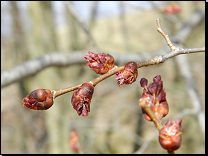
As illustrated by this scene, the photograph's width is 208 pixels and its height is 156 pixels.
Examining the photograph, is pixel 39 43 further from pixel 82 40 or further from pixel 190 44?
pixel 190 44

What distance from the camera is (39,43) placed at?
3645 mm

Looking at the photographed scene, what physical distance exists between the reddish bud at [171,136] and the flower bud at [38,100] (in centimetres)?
45

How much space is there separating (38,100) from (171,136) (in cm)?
52

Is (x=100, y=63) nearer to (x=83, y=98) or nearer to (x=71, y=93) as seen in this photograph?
(x=83, y=98)

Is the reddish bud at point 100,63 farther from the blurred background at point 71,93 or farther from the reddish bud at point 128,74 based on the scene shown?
the blurred background at point 71,93

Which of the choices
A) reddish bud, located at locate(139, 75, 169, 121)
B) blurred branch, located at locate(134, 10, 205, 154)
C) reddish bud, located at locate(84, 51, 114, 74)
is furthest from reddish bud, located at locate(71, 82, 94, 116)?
blurred branch, located at locate(134, 10, 205, 154)

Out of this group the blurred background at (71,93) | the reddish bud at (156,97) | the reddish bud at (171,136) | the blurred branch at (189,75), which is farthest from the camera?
the blurred background at (71,93)

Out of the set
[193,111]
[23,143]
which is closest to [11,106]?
[23,143]

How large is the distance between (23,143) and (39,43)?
9.65 feet

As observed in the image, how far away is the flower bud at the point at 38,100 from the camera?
0.66 metres

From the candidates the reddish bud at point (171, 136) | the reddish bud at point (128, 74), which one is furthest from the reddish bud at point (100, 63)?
the reddish bud at point (171, 136)

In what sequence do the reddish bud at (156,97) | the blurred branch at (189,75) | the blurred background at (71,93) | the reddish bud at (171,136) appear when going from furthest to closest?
the blurred background at (71,93)
the blurred branch at (189,75)
the reddish bud at (156,97)
the reddish bud at (171,136)

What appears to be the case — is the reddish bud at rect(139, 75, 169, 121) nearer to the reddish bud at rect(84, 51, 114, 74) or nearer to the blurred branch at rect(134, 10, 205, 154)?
the reddish bud at rect(84, 51, 114, 74)

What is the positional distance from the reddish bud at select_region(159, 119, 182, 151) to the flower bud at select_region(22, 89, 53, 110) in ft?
1.49
